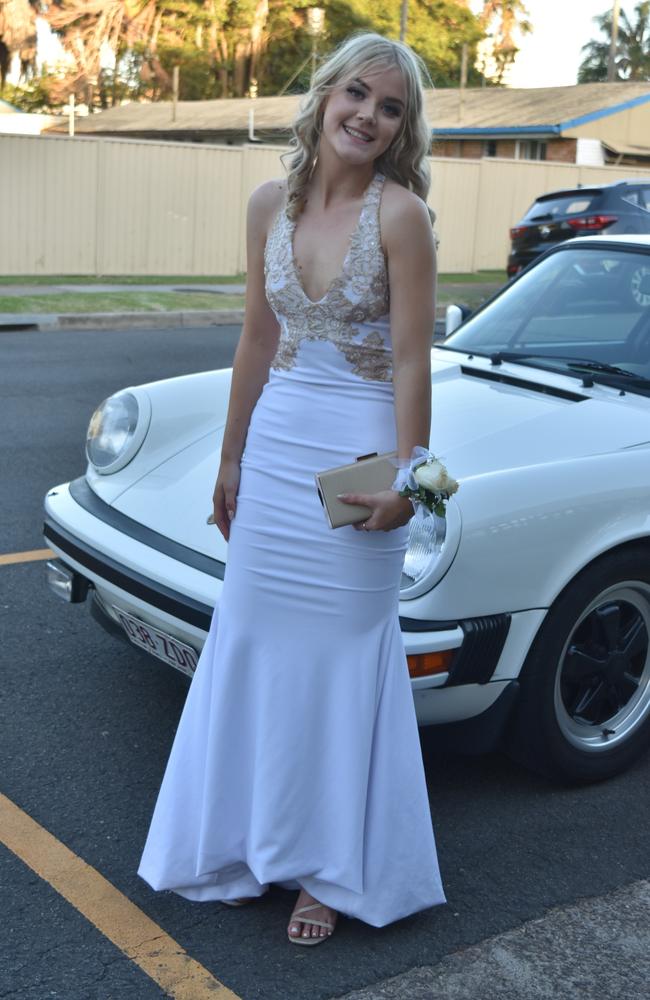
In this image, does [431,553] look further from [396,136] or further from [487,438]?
[396,136]

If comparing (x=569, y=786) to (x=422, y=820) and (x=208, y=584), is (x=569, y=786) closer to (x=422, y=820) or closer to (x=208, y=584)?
(x=422, y=820)

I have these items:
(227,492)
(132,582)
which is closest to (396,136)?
(227,492)

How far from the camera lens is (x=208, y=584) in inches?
128

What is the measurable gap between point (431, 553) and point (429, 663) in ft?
0.89

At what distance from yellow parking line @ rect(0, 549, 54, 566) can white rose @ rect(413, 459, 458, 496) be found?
296 cm

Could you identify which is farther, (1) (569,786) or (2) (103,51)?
(2) (103,51)

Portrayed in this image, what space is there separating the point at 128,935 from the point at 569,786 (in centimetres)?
137

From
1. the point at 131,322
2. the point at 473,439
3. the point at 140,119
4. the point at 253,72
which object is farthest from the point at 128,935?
the point at 253,72

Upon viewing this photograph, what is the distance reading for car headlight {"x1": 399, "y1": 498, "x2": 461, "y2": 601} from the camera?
9.90ft

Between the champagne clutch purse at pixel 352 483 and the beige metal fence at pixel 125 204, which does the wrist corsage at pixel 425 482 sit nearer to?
the champagne clutch purse at pixel 352 483

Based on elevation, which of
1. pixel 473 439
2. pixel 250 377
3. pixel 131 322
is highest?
pixel 250 377

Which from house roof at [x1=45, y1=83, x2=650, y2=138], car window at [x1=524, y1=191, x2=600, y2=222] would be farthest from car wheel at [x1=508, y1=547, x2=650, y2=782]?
house roof at [x1=45, y1=83, x2=650, y2=138]

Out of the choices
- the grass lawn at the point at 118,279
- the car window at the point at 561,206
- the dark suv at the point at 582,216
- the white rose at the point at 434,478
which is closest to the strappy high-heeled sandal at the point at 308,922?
the white rose at the point at 434,478

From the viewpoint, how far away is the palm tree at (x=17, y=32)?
146 feet
